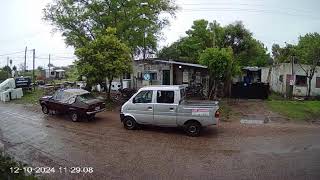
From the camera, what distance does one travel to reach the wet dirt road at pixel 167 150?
8.85 meters

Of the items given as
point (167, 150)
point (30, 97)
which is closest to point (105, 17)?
point (30, 97)

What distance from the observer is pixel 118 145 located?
11820 millimetres

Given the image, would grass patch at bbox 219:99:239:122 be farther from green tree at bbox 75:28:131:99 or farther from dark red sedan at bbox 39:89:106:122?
green tree at bbox 75:28:131:99

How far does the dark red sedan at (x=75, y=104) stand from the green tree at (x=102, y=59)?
2959mm

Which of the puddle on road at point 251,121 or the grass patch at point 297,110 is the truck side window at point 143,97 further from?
the grass patch at point 297,110

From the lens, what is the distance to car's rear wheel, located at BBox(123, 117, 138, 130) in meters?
14.4

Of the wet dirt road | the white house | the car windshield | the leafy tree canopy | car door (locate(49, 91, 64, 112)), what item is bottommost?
the wet dirt road

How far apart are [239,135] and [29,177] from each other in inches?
349

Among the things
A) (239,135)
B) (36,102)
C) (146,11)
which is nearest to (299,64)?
(146,11)

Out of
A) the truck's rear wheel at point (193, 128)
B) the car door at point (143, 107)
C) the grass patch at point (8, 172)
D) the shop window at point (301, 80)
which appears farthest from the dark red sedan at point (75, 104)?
the shop window at point (301, 80)

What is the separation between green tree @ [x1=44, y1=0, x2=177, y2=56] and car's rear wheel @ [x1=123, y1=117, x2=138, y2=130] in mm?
12273

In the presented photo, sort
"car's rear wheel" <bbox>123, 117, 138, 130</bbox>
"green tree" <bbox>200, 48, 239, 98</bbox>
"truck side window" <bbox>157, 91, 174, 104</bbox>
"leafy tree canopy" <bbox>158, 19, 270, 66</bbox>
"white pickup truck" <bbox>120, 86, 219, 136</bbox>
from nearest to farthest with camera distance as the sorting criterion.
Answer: "white pickup truck" <bbox>120, 86, 219, 136</bbox>, "truck side window" <bbox>157, 91, 174, 104</bbox>, "car's rear wheel" <bbox>123, 117, 138, 130</bbox>, "green tree" <bbox>200, 48, 239, 98</bbox>, "leafy tree canopy" <bbox>158, 19, 270, 66</bbox>

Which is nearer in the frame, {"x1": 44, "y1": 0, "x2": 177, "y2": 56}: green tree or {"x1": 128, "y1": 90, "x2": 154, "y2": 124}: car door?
{"x1": 128, "y1": 90, "x2": 154, "y2": 124}: car door

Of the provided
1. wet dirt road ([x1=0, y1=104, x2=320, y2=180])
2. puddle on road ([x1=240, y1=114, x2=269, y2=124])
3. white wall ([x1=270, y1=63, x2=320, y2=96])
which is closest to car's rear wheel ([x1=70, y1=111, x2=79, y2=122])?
wet dirt road ([x1=0, y1=104, x2=320, y2=180])
